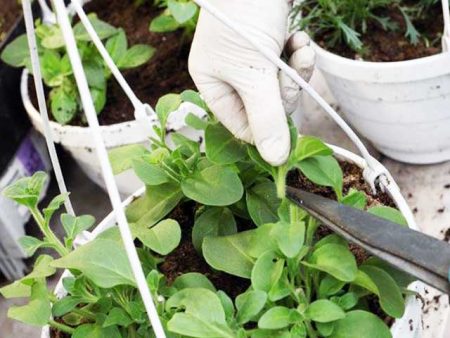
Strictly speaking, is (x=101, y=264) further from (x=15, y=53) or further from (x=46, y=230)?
(x=15, y=53)

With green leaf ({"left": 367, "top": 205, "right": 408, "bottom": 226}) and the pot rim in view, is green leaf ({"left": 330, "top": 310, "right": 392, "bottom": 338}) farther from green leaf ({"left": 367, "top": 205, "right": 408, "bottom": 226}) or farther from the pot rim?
the pot rim

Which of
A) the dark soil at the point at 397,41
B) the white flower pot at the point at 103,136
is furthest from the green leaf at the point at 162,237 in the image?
the dark soil at the point at 397,41

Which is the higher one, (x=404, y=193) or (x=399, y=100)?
(x=399, y=100)

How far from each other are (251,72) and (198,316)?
0.89 ft

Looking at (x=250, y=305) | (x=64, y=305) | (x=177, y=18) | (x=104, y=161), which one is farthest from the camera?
(x=177, y=18)

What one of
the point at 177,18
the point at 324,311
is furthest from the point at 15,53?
the point at 324,311

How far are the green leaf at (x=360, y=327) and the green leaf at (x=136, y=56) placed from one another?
0.75 m

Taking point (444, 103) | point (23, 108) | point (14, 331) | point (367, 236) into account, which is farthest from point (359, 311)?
point (23, 108)

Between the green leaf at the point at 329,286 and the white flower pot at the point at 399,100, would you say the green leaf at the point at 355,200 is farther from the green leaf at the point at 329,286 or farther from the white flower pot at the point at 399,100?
the white flower pot at the point at 399,100

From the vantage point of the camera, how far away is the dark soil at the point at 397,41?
123cm

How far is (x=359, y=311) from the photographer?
728 mm

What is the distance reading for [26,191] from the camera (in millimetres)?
812

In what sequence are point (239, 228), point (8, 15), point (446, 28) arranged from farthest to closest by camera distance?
1. point (8, 15)
2. point (446, 28)
3. point (239, 228)

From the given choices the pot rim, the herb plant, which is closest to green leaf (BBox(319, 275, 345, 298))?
the herb plant
